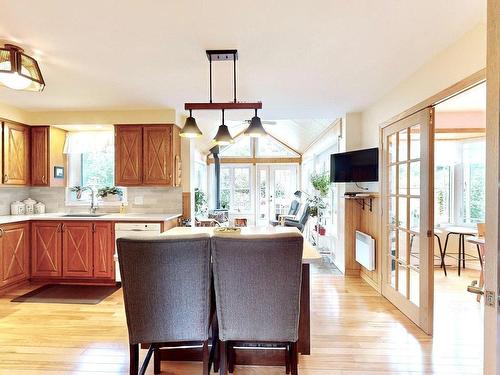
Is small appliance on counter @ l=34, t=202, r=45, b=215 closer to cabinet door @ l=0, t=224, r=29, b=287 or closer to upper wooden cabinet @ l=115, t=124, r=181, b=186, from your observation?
cabinet door @ l=0, t=224, r=29, b=287

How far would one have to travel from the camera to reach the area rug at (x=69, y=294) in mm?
3234

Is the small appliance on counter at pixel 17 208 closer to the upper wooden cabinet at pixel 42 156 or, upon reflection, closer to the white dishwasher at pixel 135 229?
the upper wooden cabinet at pixel 42 156

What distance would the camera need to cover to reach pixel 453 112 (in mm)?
4098

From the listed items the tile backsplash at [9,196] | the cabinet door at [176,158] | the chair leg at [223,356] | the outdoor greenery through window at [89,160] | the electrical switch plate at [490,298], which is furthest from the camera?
the outdoor greenery through window at [89,160]

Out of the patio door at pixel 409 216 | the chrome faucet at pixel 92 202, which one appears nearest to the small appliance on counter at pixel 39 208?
the chrome faucet at pixel 92 202

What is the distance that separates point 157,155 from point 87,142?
132 centimetres

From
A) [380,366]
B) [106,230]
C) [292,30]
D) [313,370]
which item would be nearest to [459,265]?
[380,366]

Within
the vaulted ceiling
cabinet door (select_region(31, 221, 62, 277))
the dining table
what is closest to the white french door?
the vaulted ceiling

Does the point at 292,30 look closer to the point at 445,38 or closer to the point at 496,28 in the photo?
the point at 445,38

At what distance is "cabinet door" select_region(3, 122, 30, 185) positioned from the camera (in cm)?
364

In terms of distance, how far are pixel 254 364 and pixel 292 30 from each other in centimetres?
240

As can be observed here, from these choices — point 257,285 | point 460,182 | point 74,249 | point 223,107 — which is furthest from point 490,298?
point 460,182

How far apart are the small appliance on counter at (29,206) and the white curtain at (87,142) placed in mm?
855

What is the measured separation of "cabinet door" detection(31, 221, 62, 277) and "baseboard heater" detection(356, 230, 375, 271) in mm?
3894
